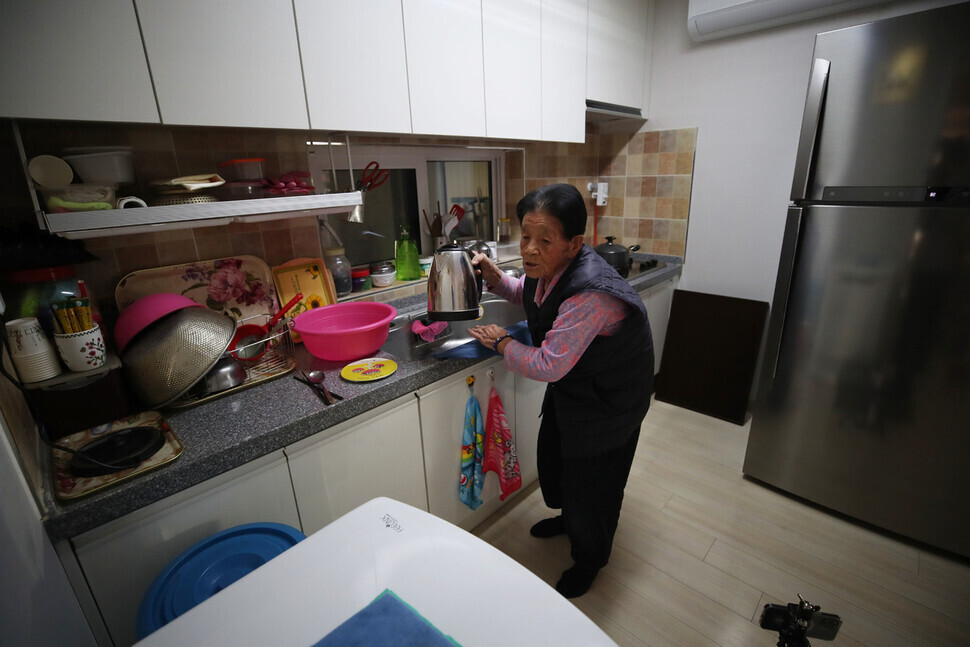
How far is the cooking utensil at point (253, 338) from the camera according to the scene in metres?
1.27

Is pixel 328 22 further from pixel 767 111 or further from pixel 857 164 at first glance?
pixel 767 111

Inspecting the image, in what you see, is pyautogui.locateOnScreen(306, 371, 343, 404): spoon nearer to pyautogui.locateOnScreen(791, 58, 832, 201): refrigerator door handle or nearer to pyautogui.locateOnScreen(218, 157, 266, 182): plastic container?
pyautogui.locateOnScreen(218, 157, 266, 182): plastic container

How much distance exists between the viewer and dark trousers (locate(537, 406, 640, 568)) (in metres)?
1.35

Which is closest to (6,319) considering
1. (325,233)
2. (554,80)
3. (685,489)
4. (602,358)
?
(325,233)

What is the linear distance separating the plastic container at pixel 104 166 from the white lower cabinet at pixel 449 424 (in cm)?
92

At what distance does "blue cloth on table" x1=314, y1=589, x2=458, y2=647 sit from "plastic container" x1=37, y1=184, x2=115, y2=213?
98 cm

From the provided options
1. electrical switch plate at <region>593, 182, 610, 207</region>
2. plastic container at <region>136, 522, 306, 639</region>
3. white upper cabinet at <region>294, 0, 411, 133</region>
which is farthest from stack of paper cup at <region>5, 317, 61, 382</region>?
electrical switch plate at <region>593, 182, 610, 207</region>

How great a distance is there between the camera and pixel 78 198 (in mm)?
944

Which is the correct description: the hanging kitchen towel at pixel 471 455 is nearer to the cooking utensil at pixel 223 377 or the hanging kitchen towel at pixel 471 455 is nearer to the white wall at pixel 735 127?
the cooking utensil at pixel 223 377

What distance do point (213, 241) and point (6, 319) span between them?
528 millimetres

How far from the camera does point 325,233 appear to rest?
175 centimetres

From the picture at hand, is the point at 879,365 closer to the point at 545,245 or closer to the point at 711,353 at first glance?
the point at 711,353

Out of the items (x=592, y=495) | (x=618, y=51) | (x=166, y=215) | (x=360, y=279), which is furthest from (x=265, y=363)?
(x=618, y=51)

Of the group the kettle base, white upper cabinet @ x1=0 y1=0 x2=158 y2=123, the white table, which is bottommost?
the white table
